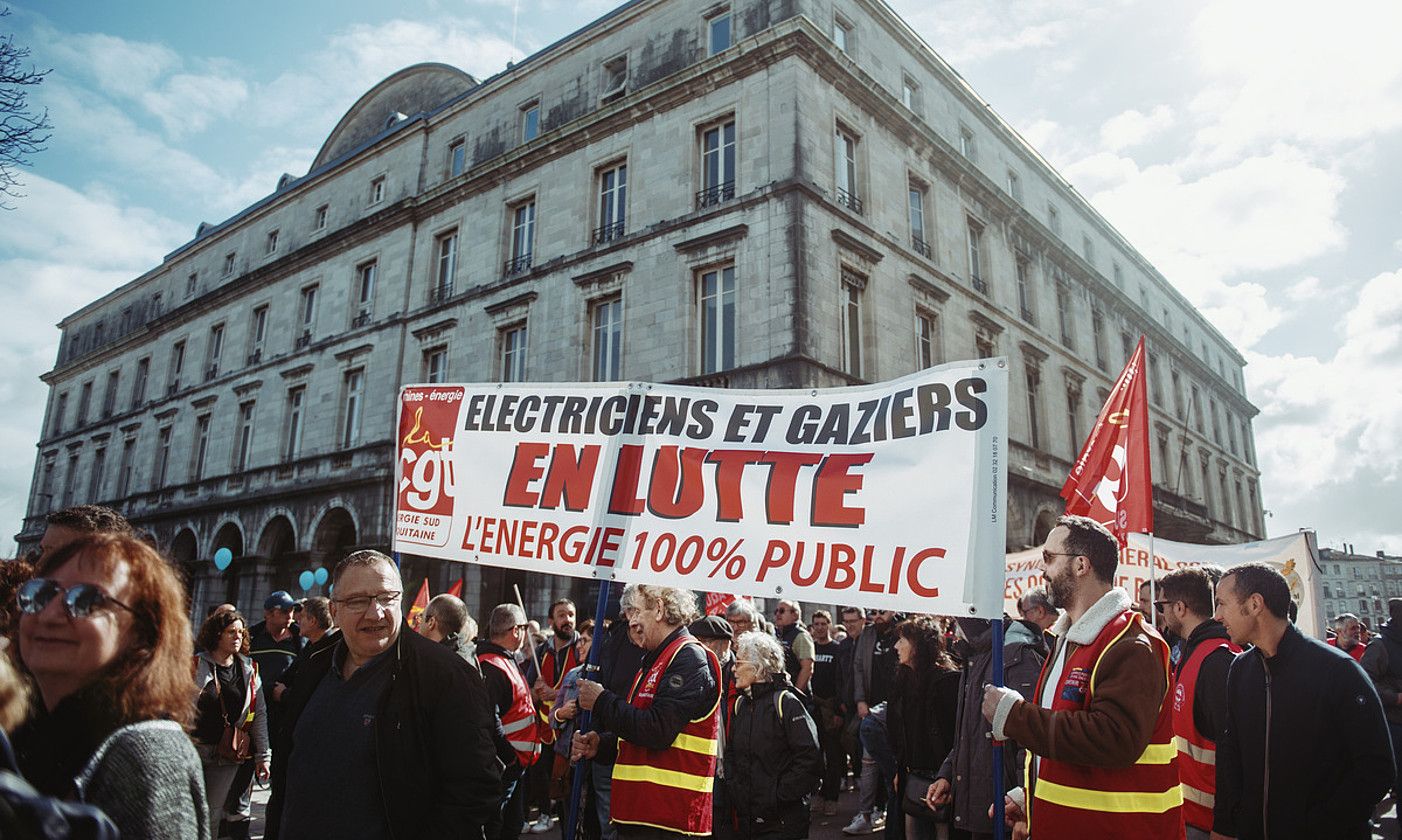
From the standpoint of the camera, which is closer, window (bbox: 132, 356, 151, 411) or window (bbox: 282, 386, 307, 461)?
window (bbox: 282, 386, 307, 461)

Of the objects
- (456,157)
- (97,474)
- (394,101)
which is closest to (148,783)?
(456,157)

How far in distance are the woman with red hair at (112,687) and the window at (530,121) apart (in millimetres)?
21963

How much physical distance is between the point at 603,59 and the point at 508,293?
6572 millimetres

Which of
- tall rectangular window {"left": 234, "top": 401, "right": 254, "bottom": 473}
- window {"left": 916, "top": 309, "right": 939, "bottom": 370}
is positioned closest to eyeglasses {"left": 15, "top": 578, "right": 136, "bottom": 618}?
window {"left": 916, "top": 309, "right": 939, "bottom": 370}

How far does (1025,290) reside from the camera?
24734 mm

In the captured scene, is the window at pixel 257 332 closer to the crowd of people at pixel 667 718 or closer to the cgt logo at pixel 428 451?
the crowd of people at pixel 667 718

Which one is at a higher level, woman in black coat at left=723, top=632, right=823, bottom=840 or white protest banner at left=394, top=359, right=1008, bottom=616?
white protest banner at left=394, top=359, right=1008, bottom=616

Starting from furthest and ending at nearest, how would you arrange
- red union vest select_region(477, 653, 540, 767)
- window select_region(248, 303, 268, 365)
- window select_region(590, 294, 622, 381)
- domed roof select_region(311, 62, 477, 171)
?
window select_region(248, 303, 268, 365), domed roof select_region(311, 62, 477, 171), window select_region(590, 294, 622, 381), red union vest select_region(477, 653, 540, 767)

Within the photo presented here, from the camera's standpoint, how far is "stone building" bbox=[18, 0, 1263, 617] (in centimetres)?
1716

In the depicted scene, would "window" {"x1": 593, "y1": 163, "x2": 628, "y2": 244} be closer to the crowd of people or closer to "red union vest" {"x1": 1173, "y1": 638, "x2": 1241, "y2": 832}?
the crowd of people

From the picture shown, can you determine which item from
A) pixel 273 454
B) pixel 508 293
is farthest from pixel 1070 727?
pixel 273 454

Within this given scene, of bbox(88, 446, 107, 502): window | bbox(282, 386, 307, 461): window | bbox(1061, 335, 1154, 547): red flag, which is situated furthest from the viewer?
bbox(88, 446, 107, 502): window

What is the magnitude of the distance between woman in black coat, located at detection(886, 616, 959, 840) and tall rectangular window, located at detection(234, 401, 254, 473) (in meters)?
26.8

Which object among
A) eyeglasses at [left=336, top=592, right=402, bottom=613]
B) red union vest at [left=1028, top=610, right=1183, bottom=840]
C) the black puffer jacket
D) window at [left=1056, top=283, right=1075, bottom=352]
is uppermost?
window at [left=1056, top=283, right=1075, bottom=352]
